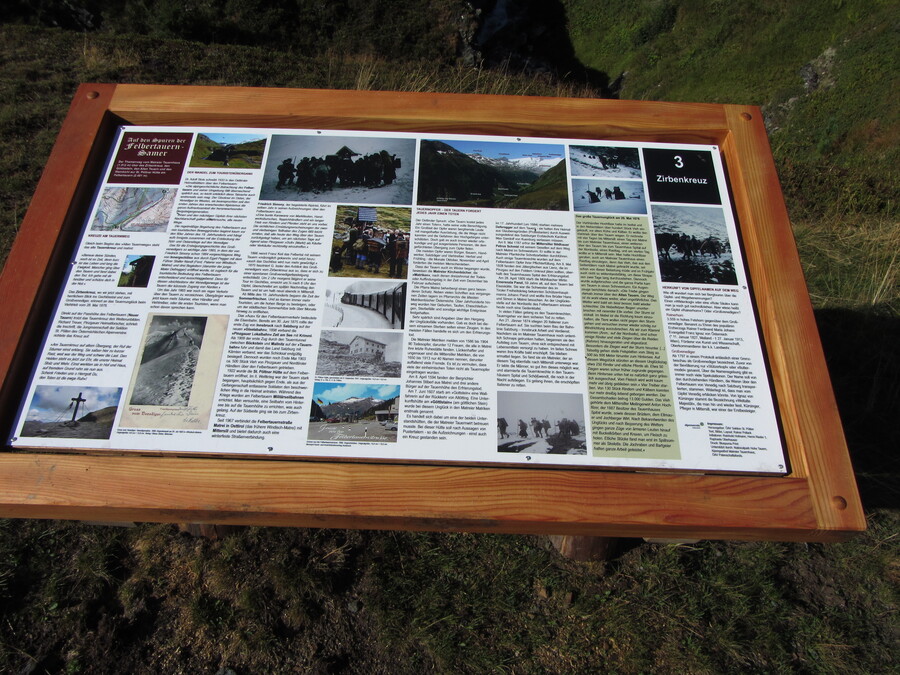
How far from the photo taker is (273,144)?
2.54 metres

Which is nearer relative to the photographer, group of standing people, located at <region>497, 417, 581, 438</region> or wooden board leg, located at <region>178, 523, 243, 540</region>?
group of standing people, located at <region>497, 417, 581, 438</region>

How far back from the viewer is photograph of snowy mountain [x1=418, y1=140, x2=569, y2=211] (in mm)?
2428

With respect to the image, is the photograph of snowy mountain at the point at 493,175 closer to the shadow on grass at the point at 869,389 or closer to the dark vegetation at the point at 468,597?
the dark vegetation at the point at 468,597

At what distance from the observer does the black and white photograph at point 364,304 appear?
2.12 metres

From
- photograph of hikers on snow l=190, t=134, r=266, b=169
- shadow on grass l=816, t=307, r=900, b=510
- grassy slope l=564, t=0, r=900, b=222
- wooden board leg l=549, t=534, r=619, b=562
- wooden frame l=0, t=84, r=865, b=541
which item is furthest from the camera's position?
grassy slope l=564, t=0, r=900, b=222

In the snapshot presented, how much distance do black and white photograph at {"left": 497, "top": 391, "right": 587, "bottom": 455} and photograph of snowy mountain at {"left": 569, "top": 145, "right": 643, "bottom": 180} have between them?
1.18 m

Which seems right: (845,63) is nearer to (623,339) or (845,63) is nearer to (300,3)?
(300,3)

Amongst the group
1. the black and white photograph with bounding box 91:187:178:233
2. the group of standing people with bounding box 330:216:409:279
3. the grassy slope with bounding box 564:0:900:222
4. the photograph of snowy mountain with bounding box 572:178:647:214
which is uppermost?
the grassy slope with bounding box 564:0:900:222

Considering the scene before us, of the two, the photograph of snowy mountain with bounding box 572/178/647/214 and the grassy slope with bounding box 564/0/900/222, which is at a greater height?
the grassy slope with bounding box 564/0/900/222

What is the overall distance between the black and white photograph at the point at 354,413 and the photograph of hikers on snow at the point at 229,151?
1262 mm

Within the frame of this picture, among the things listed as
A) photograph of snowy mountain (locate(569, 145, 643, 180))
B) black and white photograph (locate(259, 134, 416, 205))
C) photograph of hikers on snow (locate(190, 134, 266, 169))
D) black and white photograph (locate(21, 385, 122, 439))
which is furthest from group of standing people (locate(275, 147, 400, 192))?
black and white photograph (locate(21, 385, 122, 439))

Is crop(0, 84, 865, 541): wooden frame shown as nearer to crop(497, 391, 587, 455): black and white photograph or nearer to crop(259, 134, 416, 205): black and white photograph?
crop(497, 391, 587, 455): black and white photograph

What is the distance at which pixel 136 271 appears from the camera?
2.24 metres

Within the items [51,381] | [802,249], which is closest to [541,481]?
[51,381]
